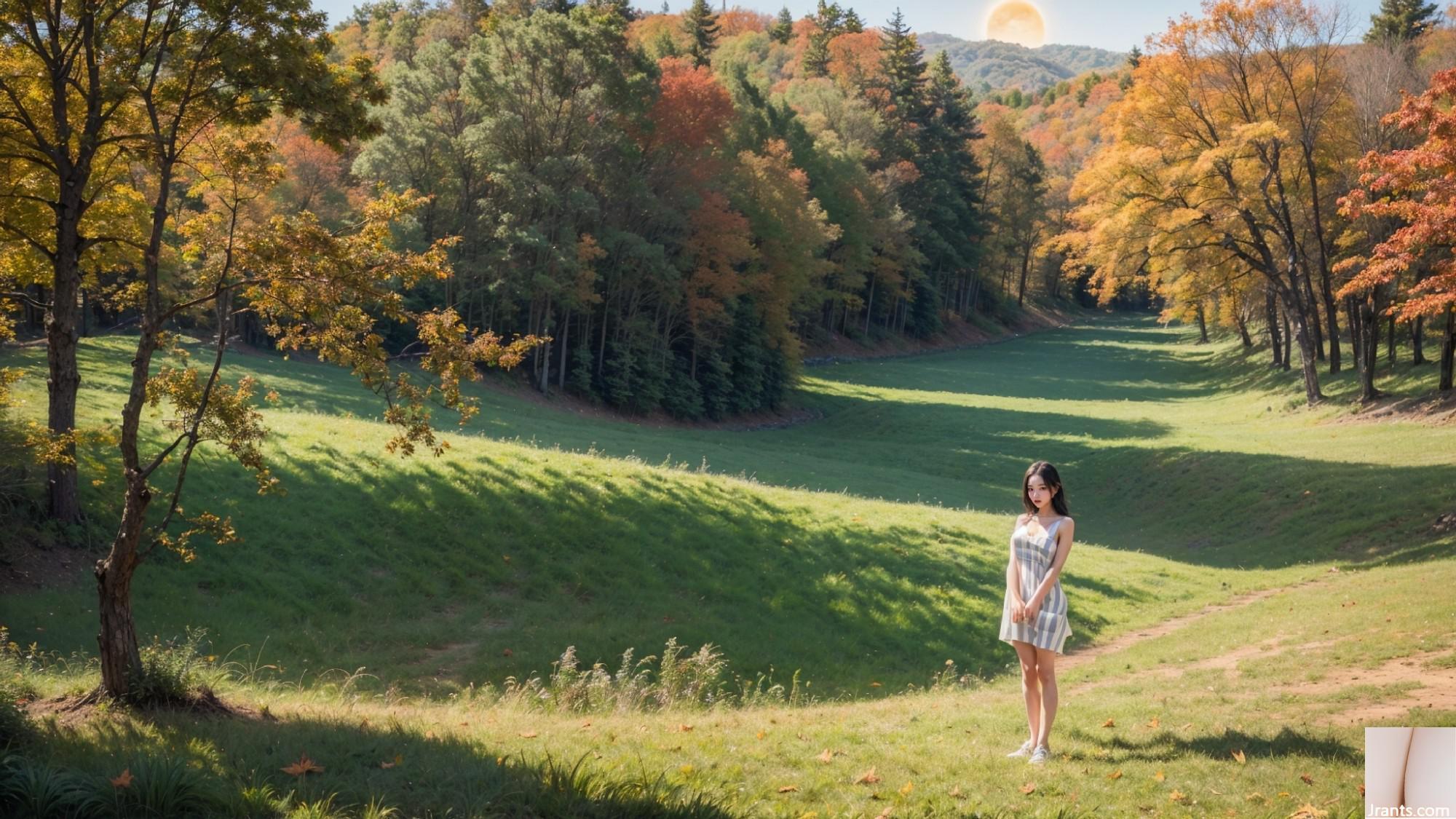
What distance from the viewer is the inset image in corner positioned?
5727mm

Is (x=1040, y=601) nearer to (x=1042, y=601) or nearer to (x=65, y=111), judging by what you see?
(x=1042, y=601)

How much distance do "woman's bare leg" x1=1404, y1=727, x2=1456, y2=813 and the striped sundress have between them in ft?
7.07

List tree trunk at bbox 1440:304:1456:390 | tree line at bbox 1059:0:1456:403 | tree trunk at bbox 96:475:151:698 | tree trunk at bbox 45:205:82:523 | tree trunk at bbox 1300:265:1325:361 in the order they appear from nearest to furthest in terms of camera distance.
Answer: tree trunk at bbox 96:475:151:698 < tree trunk at bbox 45:205:82:523 < tree trunk at bbox 1440:304:1456:390 < tree line at bbox 1059:0:1456:403 < tree trunk at bbox 1300:265:1325:361

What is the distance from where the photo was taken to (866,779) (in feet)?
22.6

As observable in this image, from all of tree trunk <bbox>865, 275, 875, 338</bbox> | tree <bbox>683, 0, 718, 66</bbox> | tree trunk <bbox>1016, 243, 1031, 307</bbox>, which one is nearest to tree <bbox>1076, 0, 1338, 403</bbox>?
tree trunk <bbox>865, 275, 875, 338</bbox>

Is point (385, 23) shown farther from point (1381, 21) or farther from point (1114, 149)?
point (1381, 21)

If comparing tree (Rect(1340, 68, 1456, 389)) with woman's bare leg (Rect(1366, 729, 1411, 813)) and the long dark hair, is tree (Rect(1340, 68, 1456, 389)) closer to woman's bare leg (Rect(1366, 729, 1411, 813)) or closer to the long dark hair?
the long dark hair

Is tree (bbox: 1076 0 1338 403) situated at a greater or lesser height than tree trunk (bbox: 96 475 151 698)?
greater

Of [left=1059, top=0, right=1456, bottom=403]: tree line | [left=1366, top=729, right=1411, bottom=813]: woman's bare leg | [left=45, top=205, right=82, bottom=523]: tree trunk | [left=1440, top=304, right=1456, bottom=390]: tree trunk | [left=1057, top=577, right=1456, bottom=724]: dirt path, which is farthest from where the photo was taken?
[left=1059, top=0, right=1456, bottom=403]: tree line

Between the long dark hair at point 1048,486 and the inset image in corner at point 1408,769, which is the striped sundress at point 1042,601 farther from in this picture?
the inset image in corner at point 1408,769

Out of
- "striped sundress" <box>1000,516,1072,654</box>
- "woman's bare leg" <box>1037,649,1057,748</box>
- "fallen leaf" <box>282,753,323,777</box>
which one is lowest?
"fallen leaf" <box>282,753,323,777</box>

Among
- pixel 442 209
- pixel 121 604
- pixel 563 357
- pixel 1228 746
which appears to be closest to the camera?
pixel 1228 746

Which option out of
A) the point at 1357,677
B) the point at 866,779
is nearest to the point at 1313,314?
the point at 1357,677

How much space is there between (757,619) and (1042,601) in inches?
325
